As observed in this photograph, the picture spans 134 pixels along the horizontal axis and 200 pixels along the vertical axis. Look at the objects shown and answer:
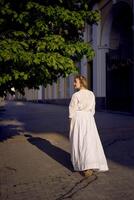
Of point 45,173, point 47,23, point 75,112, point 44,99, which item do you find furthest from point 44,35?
point 44,99

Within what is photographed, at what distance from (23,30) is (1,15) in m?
0.59

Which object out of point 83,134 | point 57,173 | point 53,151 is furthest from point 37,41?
point 53,151

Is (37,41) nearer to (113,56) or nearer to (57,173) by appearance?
(57,173)

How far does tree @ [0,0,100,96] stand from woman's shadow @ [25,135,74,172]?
1.81 m

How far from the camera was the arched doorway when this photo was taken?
24375 mm

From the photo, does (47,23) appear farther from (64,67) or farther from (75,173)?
(75,173)

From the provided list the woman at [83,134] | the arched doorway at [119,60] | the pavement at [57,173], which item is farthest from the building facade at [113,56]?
the woman at [83,134]

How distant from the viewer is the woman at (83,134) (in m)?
7.76

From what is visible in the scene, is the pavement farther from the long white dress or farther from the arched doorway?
the arched doorway

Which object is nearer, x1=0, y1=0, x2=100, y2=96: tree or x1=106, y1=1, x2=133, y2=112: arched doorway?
x1=0, y1=0, x2=100, y2=96: tree

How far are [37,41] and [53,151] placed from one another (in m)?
3.38

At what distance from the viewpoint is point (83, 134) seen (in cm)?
786

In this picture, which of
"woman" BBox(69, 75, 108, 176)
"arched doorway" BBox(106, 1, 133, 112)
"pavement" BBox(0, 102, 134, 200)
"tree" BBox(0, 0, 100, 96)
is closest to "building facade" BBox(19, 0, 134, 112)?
"arched doorway" BBox(106, 1, 133, 112)

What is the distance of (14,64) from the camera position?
852 centimetres
